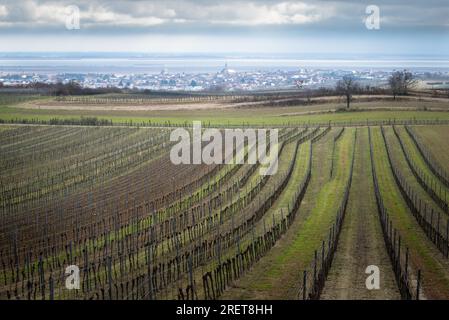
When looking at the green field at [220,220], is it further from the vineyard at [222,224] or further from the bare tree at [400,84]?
the bare tree at [400,84]

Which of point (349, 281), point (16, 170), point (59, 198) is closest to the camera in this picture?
point (349, 281)

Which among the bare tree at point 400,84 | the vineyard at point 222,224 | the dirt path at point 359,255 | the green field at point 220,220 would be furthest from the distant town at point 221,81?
the dirt path at point 359,255

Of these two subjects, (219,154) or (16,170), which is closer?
(16,170)

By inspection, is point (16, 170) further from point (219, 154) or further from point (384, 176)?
point (384, 176)

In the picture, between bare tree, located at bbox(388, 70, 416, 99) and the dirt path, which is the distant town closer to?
bare tree, located at bbox(388, 70, 416, 99)

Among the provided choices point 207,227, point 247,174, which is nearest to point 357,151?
point 247,174

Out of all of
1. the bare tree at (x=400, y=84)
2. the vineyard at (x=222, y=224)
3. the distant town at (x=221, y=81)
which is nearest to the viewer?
the vineyard at (x=222, y=224)

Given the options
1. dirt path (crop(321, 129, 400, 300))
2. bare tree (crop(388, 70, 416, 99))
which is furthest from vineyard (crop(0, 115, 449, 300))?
bare tree (crop(388, 70, 416, 99))
